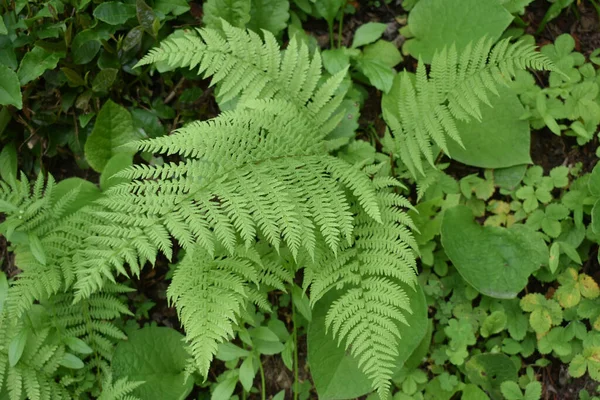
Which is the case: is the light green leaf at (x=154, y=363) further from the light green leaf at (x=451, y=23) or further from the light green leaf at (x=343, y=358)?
the light green leaf at (x=451, y=23)

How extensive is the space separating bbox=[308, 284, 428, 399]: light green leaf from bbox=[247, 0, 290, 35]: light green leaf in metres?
1.78

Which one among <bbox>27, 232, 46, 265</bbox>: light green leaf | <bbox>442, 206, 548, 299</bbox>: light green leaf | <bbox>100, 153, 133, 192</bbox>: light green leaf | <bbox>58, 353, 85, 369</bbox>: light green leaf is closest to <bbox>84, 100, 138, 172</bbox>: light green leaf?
<bbox>100, 153, 133, 192</bbox>: light green leaf

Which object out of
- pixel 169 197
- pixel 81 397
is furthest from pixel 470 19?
pixel 81 397

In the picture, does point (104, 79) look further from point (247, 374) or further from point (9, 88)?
point (247, 374)

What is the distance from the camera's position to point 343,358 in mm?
3006

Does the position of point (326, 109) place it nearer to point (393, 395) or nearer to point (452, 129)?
point (452, 129)

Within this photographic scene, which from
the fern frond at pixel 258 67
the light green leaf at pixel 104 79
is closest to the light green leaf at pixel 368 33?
the fern frond at pixel 258 67

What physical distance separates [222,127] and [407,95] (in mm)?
1061

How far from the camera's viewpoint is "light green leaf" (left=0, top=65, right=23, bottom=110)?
10.1ft

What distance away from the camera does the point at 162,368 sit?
325 centimetres

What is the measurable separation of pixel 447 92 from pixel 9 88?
2.50m

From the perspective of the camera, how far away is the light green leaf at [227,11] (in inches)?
131

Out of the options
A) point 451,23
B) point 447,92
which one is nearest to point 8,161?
point 447,92

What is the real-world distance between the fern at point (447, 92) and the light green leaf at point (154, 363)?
1810 mm
